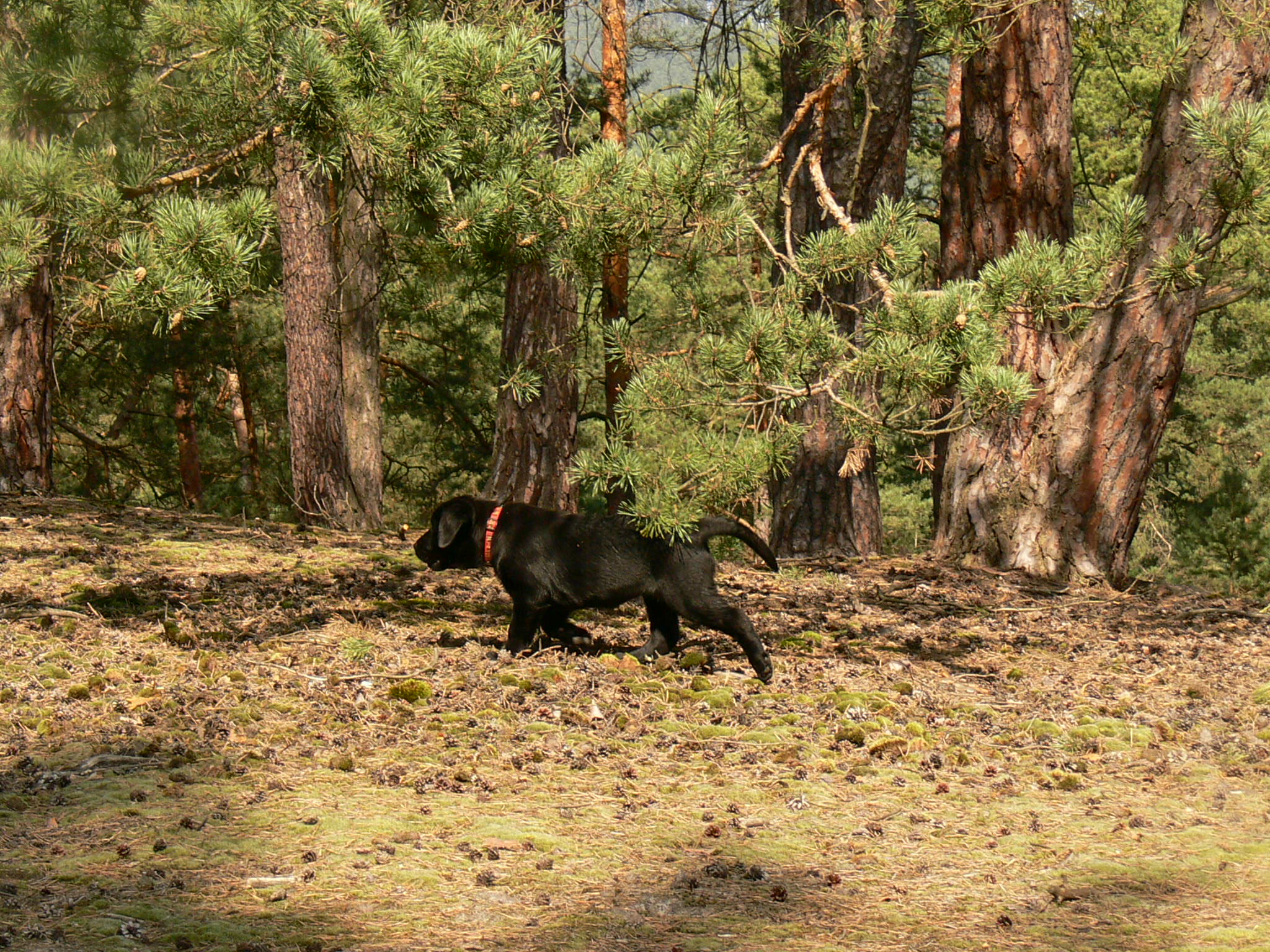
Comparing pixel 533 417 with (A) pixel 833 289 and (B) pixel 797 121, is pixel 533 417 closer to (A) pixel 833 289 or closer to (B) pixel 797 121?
(A) pixel 833 289

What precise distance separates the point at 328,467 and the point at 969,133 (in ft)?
19.6

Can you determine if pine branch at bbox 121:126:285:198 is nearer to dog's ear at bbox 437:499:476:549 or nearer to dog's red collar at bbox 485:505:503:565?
dog's ear at bbox 437:499:476:549

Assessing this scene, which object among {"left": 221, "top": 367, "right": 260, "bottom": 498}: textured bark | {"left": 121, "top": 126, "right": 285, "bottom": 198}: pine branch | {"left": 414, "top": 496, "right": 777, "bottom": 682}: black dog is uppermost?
{"left": 121, "top": 126, "right": 285, "bottom": 198}: pine branch

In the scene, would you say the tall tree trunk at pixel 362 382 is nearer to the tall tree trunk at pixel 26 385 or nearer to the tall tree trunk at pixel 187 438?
the tall tree trunk at pixel 26 385

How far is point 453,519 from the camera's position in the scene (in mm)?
6141

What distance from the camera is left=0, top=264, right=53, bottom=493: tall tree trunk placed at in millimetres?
9117

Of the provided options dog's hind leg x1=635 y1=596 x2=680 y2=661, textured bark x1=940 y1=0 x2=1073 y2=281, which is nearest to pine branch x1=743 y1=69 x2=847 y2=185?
dog's hind leg x1=635 y1=596 x2=680 y2=661

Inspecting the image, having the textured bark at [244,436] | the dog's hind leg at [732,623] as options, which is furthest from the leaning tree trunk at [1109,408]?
the textured bark at [244,436]

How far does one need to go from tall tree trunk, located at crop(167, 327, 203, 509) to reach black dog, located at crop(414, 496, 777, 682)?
1150cm

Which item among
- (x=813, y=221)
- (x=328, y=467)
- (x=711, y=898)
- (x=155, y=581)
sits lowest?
(x=711, y=898)

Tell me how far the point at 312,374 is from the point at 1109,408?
6.57m

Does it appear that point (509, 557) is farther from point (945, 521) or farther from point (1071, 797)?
point (945, 521)

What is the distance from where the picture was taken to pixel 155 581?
6.75 meters

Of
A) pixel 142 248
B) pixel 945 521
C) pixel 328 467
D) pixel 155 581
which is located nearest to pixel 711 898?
pixel 142 248
